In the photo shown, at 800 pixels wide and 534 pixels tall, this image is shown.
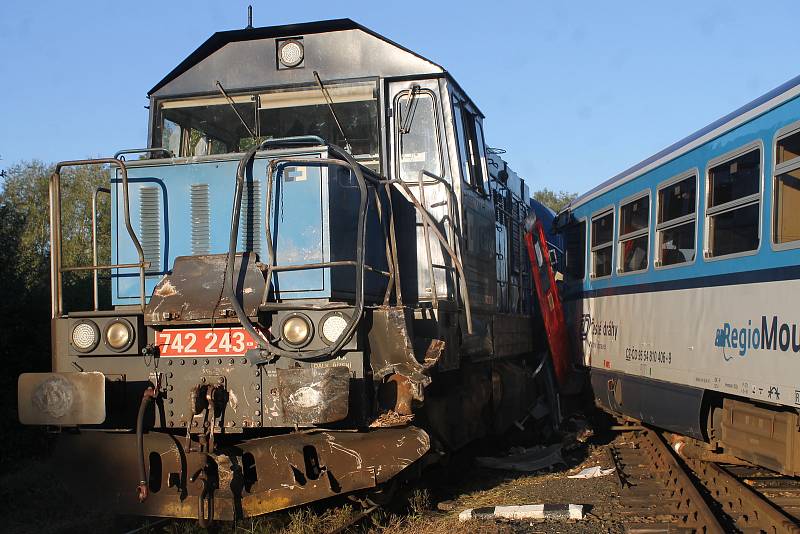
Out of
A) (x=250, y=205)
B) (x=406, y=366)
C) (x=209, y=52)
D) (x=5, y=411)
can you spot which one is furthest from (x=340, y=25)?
(x=5, y=411)

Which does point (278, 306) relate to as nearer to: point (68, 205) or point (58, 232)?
point (58, 232)

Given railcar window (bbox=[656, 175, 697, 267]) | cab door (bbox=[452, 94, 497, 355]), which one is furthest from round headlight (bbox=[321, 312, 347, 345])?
railcar window (bbox=[656, 175, 697, 267])

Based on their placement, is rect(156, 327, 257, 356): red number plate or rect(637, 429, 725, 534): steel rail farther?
rect(637, 429, 725, 534): steel rail

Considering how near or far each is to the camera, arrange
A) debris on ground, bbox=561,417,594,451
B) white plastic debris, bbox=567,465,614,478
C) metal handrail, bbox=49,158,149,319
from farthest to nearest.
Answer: debris on ground, bbox=561,417,594,451 < white plastic debris, bbox=567,465,614,478 < metal handrail, bbox=49,158,149,319

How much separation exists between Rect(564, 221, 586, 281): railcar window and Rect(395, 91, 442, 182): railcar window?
4.85 meters

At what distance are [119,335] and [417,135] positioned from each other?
2871 mm

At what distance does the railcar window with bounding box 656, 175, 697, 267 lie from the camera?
24.4 ft

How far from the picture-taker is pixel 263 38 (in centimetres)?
698

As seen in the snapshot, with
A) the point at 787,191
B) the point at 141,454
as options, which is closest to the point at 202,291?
the point at 141,454

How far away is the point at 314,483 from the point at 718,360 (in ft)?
11.2

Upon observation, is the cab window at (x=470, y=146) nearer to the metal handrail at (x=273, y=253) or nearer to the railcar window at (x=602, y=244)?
the metal handrail at (x=273, y=253)

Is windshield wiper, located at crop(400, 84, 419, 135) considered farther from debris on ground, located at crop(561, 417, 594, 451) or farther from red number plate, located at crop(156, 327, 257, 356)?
debris on ground, located at crop(561, 417, 594, 451)

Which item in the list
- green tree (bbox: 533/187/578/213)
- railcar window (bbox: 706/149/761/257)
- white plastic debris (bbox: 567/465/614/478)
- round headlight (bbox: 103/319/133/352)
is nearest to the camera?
round headlight (bbox: 103/319/133/352)

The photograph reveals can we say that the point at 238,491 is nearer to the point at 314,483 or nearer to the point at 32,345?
the point at 314,483
